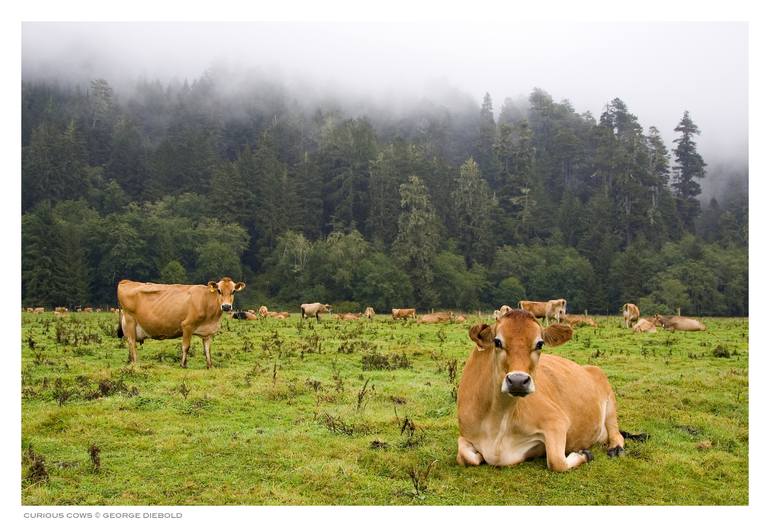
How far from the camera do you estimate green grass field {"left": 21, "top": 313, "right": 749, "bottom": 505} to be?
734 centimetres

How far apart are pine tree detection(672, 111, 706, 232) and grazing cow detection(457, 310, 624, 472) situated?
87.1 metres

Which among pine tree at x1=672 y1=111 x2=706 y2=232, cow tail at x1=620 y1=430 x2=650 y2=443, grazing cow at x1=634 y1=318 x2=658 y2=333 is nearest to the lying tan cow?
grazing cow at x1=634 y1=318 x2=658 y2=333

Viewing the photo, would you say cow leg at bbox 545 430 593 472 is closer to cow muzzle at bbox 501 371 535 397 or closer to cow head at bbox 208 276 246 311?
cow muzzle at bbox 501 371 535 397

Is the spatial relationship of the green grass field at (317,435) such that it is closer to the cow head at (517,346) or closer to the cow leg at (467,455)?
the cow leg at (467,455)

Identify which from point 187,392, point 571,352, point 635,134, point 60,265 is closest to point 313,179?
point 60,265

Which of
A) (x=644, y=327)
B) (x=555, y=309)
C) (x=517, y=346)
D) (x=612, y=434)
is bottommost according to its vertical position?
(x=644, y=327)

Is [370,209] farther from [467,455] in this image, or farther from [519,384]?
[519,384]

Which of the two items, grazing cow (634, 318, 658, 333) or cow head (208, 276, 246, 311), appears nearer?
cow head (208, 276, 246, 311)

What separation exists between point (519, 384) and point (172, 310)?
11.9 meters

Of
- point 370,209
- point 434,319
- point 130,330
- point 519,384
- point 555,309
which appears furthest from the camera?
point 370,209

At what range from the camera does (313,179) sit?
323 feet

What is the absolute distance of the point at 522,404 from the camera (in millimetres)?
7766

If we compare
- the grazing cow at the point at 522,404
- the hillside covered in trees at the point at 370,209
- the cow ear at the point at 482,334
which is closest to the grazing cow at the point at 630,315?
the hillside covered in trees at the point at 370,209

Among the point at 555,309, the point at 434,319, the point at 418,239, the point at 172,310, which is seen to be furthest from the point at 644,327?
the point at 418,239
